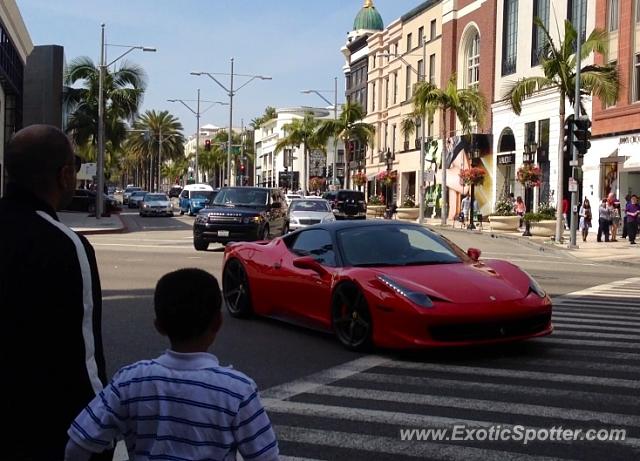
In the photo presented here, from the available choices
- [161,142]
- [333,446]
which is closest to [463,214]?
[333,446]

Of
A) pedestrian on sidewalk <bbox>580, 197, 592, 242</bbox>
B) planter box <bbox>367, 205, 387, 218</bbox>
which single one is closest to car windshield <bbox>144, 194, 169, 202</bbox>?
planter box <bbox>367, 205, 387, 218</bbox>

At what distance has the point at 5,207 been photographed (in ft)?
9.04

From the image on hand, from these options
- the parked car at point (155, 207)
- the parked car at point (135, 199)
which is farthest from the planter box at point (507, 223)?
the parked car at point (135, 199)

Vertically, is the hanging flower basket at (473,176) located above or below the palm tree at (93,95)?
below

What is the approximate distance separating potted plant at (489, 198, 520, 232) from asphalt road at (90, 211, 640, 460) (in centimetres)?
2611

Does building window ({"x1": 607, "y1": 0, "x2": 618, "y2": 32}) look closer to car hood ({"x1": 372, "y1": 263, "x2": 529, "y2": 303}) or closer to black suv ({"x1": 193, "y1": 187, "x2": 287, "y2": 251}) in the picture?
black suv ({"x1": 193, "y1": 187, "x2": 287, "y2": 251})

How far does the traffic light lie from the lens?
2641 cm

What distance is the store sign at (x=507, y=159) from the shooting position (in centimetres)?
4620

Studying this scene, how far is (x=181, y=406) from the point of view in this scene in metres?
Result: 2.55

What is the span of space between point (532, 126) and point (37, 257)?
4362cm

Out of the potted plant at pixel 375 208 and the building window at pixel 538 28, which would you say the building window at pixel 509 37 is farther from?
the potted plant at pixel 375 208

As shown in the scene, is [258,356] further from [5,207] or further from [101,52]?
[101,52]

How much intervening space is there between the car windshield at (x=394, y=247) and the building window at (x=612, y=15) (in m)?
30.0

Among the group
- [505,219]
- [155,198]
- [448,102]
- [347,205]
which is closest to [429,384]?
[505,219]
